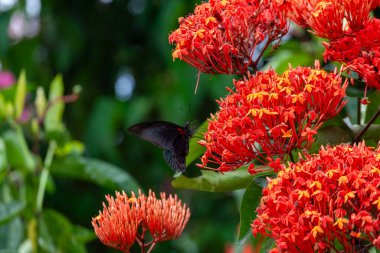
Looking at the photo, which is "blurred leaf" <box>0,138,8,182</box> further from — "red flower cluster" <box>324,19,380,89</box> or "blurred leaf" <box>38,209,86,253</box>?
"red flower cluster" <box>324,19,380,89</box>

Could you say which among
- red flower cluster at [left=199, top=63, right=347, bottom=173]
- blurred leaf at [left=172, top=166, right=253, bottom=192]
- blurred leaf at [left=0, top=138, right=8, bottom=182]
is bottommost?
blurred leaf at [left=0, top=138, right=8, bottom=182]

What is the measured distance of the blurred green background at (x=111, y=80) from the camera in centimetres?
382

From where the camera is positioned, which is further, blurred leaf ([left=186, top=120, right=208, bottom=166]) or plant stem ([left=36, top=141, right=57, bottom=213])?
plant stem ([left=36, top=141, right=57, bottom=213])

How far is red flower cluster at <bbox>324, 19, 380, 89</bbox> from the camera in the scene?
141 centimetres

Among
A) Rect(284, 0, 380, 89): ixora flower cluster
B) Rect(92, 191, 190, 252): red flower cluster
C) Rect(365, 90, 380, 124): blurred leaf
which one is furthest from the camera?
Rect(365, 90, 380, 124): blurred leaf

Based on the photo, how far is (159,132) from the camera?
1.56m

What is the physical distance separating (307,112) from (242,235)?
0.77 ft

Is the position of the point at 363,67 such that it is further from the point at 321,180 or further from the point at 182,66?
the point at 182,66

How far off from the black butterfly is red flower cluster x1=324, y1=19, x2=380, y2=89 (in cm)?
30

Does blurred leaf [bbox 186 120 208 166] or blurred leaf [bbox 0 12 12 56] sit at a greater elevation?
blurred leaf [bbox 186 120 208 166]

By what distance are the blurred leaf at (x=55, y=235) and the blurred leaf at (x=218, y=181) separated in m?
0.77

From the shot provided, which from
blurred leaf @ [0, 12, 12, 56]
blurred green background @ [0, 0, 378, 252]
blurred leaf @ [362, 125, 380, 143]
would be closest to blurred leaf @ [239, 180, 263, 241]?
blurred leaf @ [362, 125, 380, 143]

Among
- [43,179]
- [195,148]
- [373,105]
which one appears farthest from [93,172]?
[373,105]

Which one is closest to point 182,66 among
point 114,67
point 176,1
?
point 176,1
